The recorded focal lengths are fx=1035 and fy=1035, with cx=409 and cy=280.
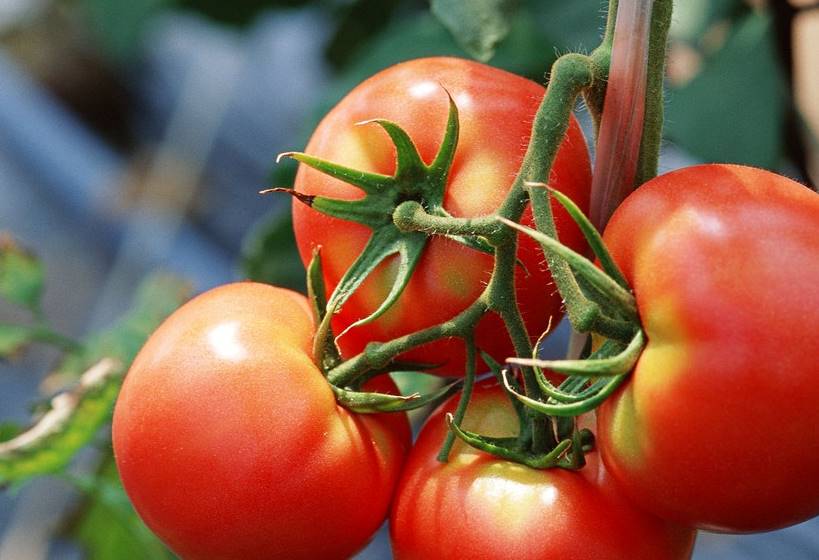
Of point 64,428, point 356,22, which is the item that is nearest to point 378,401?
point 64,428

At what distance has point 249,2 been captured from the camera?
1.06 m

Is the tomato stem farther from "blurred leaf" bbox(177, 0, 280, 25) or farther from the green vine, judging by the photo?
"blurred leaf" bbox(177, 0, 280, 25)

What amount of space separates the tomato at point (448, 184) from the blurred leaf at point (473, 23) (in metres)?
0.07

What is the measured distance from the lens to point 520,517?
0.42 metres

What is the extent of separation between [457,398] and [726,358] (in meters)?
0.16

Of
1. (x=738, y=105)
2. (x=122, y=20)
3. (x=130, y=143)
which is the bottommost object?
(x=130, y=143)

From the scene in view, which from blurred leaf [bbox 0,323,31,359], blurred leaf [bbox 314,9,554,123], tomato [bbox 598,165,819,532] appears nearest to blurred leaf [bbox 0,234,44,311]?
blurred leaf [bbox 0,323,31,359]

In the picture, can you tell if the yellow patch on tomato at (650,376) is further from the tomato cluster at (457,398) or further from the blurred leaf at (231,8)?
the blurred leaf at (231,8)

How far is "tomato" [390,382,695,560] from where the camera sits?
0.42m

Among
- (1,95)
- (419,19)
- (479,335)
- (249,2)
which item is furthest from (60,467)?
(1,95)

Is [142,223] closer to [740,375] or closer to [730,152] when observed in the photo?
[730,152]

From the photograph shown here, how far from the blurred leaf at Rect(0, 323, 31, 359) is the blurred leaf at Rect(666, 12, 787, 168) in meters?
0.51

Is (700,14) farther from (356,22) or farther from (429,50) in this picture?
(356,22)

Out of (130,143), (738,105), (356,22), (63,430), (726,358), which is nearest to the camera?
(726,358)
